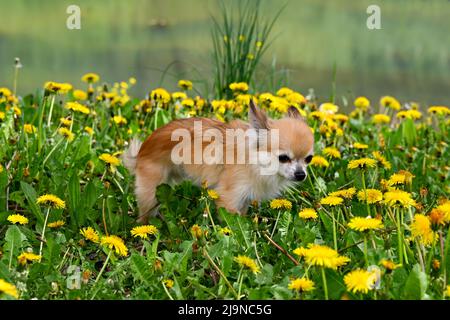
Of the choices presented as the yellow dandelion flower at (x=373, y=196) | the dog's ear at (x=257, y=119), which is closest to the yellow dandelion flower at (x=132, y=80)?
the dog's ear at (x=257, y=119)

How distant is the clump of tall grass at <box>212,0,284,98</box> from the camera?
560 centimetres

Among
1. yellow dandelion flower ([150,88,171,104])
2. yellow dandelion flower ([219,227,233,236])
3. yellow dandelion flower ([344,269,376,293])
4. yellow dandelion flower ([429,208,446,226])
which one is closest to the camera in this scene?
yellow dandelion flower ([344,269,376,293])

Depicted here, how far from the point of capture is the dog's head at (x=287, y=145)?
3.40 metres

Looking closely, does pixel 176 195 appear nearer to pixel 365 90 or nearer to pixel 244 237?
pixel 244 237

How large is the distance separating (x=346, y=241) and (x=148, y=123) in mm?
2496

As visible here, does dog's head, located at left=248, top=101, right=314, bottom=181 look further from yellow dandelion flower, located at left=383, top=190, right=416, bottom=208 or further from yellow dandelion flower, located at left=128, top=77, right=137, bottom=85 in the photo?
yellow dandelion flower, located at left=128, top=77, right=137, bottom=85

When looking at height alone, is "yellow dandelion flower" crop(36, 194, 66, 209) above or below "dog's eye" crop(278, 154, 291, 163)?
below

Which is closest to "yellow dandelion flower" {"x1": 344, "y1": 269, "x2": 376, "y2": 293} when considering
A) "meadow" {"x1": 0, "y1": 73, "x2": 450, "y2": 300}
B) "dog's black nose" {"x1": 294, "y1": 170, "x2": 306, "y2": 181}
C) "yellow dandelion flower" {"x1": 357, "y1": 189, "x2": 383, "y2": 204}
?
"meadow" {"x1": 0, "y1": 73, "x2": 450, "y2": 300}

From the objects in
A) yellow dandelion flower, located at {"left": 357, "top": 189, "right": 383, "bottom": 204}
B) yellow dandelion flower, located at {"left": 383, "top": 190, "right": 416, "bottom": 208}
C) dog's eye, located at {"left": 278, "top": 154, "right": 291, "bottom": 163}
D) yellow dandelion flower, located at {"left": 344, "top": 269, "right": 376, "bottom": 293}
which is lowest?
yellow dandelion flower, located at {"left": 344, "top": 269, "right": 376, "bottom": 293}

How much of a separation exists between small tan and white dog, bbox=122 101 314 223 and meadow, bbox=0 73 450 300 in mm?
100

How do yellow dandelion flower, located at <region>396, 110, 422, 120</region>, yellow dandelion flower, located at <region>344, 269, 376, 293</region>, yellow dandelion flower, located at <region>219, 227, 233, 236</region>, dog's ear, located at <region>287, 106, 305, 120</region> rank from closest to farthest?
yellow dandelion flower, located at <region>344, 269, 376, 293</region>
yellow dandelion flower, located at <region>219, 227, 233, 236</region>
dog's ear, located at <region>287, 106, 305, 120</region>
yellow dandelion flower, located at <region>396, 110, 422, 120</region>

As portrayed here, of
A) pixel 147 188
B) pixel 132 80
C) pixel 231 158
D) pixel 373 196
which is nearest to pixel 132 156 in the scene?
pixel 147 188

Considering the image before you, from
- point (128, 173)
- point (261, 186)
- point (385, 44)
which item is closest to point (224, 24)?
point (385, 44)

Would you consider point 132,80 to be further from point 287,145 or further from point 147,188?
point 287,145
